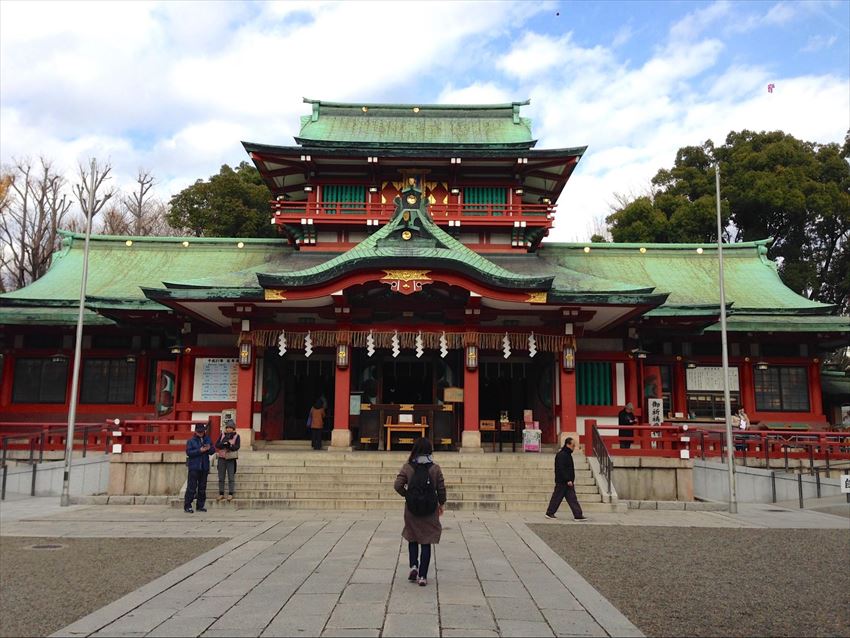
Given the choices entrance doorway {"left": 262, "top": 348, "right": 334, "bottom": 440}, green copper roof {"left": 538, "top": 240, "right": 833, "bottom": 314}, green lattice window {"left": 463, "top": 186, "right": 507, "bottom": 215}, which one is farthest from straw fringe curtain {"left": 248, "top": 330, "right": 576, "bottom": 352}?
green lattice window {"left": 463, "top": 186, "right": 507, "bottom": 215}

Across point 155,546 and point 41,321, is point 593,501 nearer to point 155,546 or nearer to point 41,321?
point 155,546

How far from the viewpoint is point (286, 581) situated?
855 centimetres

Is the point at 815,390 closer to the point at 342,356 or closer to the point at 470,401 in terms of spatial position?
the point at 470,401

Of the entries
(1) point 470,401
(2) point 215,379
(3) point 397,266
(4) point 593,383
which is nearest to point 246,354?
(2) point 215,379

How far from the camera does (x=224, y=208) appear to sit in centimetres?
4169

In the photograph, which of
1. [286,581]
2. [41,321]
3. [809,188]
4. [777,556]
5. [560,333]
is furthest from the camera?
[809,188]

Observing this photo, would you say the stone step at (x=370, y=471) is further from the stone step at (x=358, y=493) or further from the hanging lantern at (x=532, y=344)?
the hanging lantern at (x=532, y=344)

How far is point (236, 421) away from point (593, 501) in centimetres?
1064

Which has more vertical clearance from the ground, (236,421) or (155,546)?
(236,421)

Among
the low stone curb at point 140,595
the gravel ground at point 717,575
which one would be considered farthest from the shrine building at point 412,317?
the low stone curb at point 140,595

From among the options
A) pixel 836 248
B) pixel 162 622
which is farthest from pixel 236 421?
pixel 836 248

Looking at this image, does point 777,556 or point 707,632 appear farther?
point 777,556

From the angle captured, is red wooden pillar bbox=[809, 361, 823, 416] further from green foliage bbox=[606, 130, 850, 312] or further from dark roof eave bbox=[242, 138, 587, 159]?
green foliage bbox=[606, 130, 850, 312]

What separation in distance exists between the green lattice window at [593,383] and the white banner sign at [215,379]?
11.9 m
